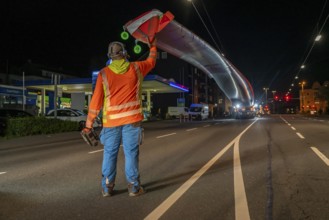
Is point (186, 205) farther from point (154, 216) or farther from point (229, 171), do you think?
point (229, 171)

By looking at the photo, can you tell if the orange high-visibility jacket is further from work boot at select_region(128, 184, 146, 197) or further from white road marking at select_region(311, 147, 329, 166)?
white road marking at select_region(311, 147, 329, 166)

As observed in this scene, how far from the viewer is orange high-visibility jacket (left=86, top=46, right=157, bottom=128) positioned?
456 centimetres

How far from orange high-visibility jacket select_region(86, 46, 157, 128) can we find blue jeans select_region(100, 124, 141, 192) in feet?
0.37

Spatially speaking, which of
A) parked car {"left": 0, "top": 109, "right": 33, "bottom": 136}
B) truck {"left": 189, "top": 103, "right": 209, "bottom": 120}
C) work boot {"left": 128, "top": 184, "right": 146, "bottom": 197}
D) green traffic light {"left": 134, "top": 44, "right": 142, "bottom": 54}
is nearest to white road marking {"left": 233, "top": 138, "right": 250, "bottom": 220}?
work boot {"left": 128, "top": 184, "right": 146, "bottom": 197}

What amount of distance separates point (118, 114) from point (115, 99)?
225 mm

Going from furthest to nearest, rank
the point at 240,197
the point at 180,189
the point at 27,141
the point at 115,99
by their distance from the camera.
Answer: the point at 27,141 < the point at 180,189 < the point at 115,99 < the point at 240,197

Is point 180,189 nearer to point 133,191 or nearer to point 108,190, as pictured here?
point 133,191

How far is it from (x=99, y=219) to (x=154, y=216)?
626 millimetres

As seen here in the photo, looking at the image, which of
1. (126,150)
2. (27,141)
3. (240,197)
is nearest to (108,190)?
(126,150)

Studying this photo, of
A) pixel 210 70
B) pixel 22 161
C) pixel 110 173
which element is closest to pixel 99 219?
pixel 110 173

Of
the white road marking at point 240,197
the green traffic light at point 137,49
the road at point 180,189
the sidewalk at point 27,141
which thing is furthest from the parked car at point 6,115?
the white road marking at point 240,197

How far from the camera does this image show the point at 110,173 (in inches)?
178

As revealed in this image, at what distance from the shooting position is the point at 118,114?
4559 millimetres

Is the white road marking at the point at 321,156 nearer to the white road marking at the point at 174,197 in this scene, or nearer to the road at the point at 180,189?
the road at the point at 180,189
